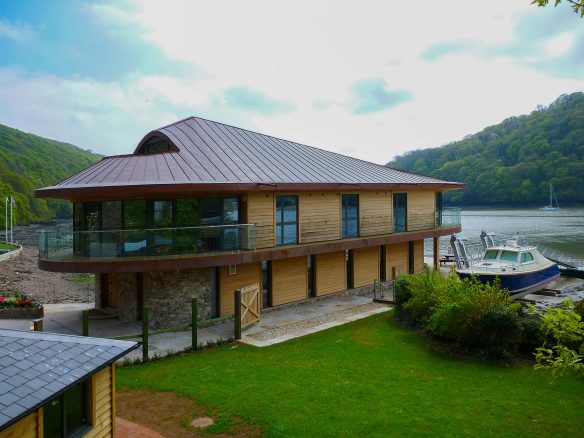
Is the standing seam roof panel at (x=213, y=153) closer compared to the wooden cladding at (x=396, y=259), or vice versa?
the standing seam roof panel at (x=213, y=153)

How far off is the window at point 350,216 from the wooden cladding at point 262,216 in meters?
4.60

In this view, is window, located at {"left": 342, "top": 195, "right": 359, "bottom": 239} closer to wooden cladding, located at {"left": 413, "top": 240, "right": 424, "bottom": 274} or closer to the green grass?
wooden cladding, located at {"left": 413, "top": 240, "right": 424, "bottom": 274}

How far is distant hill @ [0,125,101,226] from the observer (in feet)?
350

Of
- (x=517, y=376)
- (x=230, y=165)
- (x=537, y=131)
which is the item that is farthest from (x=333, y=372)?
(x=537, y=131)

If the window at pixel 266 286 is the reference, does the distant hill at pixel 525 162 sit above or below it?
above

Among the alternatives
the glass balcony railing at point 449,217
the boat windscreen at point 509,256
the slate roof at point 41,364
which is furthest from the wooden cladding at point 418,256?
the slate roof at point 41,364

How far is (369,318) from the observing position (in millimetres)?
17781

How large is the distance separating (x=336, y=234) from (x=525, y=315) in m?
8.97

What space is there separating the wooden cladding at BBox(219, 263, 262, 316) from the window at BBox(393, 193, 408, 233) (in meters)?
9.44

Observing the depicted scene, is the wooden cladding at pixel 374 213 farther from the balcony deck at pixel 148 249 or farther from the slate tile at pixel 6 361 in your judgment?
the slate tile at pixel 6 361

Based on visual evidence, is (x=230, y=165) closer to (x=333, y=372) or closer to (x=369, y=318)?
(x=369, y=318)

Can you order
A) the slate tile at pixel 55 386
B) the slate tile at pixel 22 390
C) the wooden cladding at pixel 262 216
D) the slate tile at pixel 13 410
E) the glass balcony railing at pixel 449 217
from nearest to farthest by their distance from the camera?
the slate tile at pixel 13 410 < the slate tile at pixel 22 390 < the slate tile at pixel 55 386 < the wooden cladding at pixel 262 216 < the glass balcony railing at pixel 449 217

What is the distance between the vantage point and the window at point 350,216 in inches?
882

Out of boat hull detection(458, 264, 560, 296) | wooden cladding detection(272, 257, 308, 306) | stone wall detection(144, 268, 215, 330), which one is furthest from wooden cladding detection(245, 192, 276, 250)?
boat hull detection(458, 264, 560, 296)
